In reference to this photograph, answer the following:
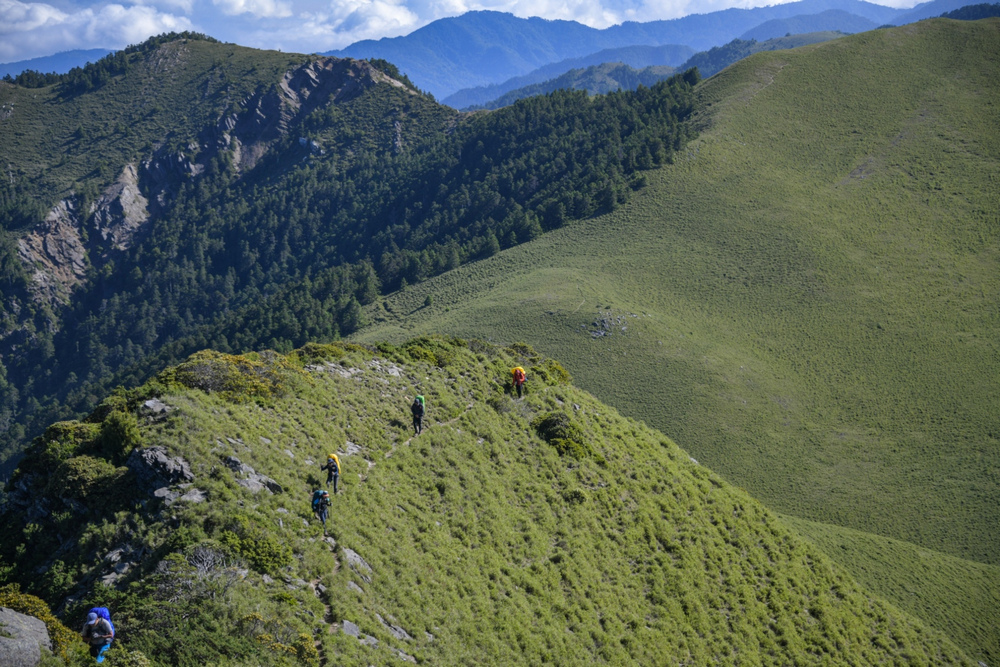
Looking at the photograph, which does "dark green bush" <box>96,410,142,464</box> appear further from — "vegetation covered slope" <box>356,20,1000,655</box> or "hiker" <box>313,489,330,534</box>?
"vegetation covered slope" <box>356,20,1000,655</box>

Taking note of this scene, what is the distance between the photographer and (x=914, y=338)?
256 ft

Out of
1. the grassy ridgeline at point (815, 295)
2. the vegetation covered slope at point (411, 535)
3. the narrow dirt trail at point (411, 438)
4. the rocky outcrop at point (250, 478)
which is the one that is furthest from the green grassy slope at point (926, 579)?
the rocky outcrop at point (250, 478)

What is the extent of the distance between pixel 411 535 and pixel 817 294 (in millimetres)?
82448

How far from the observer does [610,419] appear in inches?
1485

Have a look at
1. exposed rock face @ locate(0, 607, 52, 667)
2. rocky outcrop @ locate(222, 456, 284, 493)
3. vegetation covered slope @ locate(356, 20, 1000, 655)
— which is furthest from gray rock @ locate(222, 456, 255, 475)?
vegetation covered slope @ locate(356, 20, 1000, 655)

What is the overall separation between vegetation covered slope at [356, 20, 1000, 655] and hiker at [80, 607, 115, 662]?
51.2m

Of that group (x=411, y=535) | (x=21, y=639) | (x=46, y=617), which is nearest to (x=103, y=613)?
(x=21, y=639)

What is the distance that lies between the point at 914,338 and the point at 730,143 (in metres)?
61.6

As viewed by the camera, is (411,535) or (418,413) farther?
(418,413)

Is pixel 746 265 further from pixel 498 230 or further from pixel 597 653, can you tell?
pixel 597 653

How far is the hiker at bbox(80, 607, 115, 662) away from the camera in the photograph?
12.8 m

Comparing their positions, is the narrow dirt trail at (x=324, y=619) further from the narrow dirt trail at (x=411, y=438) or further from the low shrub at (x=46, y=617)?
the narrow dirt trail at (x=411, y=438)

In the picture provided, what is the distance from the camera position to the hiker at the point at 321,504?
1809 centimetres

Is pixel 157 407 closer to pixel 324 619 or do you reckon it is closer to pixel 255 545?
pixel 255 545
